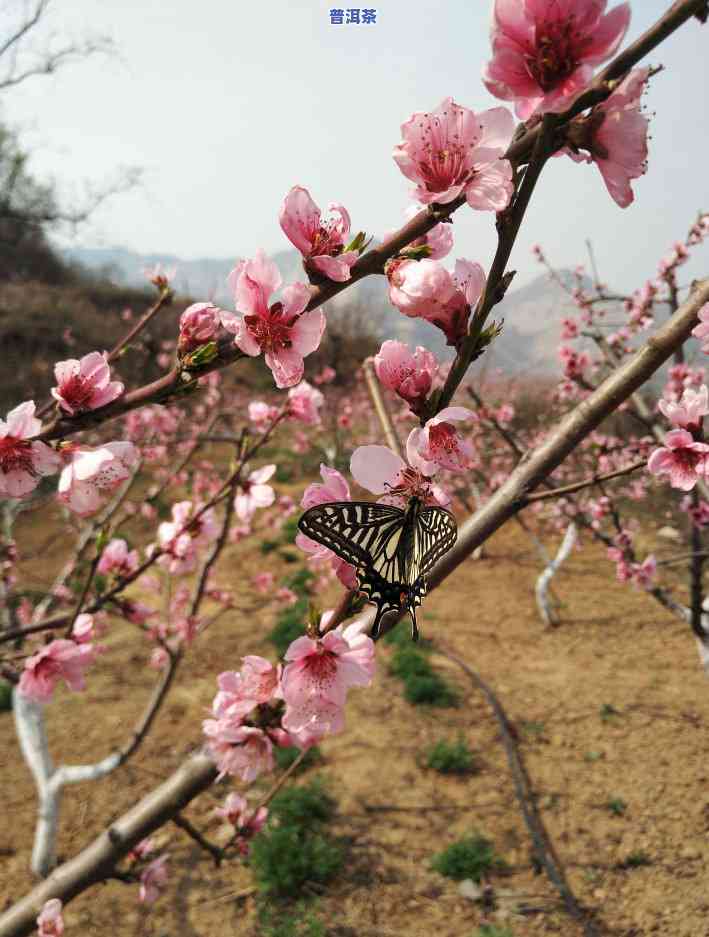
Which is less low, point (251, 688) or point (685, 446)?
point (685, 446)

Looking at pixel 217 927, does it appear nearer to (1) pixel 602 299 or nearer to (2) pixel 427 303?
(2) pixel 427 303

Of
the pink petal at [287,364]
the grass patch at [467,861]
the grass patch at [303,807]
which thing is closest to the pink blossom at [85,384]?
the pink petal at [287,364]

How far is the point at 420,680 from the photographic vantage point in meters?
4.56

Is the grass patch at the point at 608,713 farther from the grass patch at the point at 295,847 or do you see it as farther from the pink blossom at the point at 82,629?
the pink blossom at the point at 82,629

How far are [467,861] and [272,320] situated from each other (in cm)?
325

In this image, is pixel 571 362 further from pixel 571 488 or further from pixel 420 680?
pixel 420 680

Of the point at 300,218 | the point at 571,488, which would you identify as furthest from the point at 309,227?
the point at 571,488

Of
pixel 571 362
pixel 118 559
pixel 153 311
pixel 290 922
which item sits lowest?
pixel 290 922

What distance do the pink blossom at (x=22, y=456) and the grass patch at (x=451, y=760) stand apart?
12.0ft

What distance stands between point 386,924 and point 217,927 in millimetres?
858

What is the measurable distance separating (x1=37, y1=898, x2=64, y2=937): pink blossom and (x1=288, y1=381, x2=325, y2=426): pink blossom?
150 cm

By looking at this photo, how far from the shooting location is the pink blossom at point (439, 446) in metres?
0.65

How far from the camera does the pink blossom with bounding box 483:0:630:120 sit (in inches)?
22.8

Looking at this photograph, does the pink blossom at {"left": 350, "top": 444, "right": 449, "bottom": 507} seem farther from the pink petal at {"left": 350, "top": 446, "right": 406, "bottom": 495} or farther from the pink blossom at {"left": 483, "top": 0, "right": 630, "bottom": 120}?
the pink blossom at {"left": 483, "top": 0, "right": 630, "bottom": 120}
